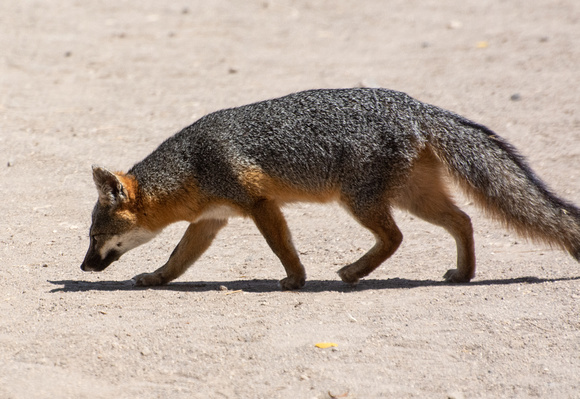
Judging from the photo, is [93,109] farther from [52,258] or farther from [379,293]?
[379,293]

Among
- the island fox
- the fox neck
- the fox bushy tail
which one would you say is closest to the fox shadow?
the island fox

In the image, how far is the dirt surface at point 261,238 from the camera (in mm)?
5109

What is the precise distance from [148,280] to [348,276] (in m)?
1.86

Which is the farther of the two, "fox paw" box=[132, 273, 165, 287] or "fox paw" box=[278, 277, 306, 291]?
"fox paw" box=[132, 273, 165, 287]

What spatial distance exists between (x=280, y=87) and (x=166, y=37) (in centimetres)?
381

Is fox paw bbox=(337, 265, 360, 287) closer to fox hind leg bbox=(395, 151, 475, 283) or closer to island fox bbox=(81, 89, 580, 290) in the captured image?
island fox bbox=(81, 89, 580, 290)

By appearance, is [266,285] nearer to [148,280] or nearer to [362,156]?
[148,280]

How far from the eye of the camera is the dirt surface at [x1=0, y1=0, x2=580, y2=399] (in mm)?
5109

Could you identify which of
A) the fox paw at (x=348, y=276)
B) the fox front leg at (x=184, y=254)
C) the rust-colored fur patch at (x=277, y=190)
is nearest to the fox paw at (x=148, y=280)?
the fox front leg at (x=184, y=254)

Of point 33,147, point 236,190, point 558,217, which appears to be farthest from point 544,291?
point 33,147

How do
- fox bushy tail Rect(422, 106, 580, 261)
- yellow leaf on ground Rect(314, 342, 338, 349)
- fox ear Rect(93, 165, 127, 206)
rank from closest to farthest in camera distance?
yellow leaf on ground Rect(314, 342, 338, 349), fox bushy tail Rect(422, 106, 580, 261), fox ear Rect(93, 165, 127, 206)

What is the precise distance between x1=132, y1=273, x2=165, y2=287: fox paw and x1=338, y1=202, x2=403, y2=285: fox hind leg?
1.70 m

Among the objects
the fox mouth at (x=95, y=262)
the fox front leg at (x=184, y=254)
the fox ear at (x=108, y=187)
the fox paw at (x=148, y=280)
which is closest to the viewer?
the fox ear at (x=108, y=187)

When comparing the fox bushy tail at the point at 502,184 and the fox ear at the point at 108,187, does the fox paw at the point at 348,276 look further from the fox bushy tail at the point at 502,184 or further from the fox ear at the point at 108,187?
the fox ear at the point at 108,187
